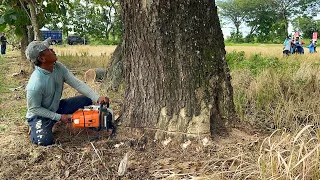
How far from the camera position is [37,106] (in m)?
3.31

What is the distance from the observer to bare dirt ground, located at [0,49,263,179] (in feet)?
8.50

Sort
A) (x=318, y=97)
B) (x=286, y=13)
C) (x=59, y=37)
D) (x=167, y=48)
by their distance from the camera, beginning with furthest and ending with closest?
(x=286, y=13) → (x=59, y=37) → (x=318, y=97) → (x=167, y=48)

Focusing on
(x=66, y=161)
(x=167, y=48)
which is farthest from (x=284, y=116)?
(x=66, y=161)

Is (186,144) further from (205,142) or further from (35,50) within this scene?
(35,50)

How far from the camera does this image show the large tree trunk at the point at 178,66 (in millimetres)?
3000

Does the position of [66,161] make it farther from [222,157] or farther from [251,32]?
[251,32]

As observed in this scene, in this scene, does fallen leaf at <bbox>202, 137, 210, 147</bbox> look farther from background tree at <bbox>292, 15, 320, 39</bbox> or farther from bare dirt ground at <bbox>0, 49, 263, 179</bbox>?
background tree at <bbox>292, 15, 320, 39</bbox>

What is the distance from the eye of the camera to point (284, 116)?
13.2 feet

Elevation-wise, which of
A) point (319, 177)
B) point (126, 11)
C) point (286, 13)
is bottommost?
point (319, 177)

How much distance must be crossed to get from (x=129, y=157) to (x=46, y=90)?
1.11 metres

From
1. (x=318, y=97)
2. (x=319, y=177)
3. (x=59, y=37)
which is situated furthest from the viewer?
(x=59, y=37)

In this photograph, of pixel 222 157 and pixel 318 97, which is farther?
pixel 318 97

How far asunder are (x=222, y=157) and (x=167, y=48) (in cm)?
103

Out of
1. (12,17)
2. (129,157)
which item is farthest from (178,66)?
(12,17)
